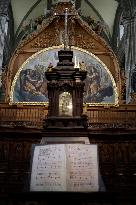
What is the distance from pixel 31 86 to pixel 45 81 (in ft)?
1.42

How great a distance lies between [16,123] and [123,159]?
2588 mm

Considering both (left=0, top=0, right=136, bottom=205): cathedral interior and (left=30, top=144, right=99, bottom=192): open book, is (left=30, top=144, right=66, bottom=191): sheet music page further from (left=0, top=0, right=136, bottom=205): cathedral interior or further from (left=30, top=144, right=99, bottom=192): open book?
(left=0, top=0, right=136, bottom=205): cathedral interior

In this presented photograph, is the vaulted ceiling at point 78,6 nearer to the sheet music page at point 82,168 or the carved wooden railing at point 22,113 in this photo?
the carved wooden railing at point 22,113

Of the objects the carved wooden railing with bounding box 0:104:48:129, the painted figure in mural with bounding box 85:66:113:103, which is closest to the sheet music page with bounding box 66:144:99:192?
the carved wooden railing with bounding box 0:104:48:129

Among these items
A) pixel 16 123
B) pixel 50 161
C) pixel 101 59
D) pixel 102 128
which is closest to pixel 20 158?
pixel 16 123

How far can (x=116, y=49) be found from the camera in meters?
26.4

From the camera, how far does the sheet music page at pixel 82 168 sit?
18.2ft

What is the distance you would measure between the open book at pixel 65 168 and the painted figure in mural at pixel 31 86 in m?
5.11

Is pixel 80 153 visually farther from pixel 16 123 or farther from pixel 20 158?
pixel 16 123

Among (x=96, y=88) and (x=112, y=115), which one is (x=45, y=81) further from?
(x=112, y=115)

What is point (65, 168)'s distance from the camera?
5758 millimetres

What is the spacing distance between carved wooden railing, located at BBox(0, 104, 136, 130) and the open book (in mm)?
2949

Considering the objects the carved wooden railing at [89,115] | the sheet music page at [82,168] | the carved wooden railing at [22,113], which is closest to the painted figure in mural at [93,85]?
the carved wooden railing at [89,115]

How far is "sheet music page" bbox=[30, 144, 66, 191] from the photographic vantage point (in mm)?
5582
